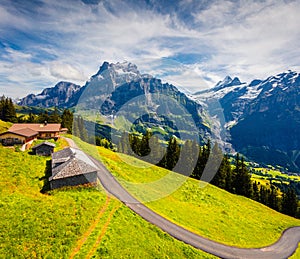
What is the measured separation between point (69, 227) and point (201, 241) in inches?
855

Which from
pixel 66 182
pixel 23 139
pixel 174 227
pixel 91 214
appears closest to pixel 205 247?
pixel 174 227

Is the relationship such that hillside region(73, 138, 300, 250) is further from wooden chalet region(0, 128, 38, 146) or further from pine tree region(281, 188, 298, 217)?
pine tree region(281, 188, 298, 217)

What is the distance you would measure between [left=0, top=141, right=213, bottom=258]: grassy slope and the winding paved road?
2218 millimetres

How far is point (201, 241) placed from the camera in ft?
122

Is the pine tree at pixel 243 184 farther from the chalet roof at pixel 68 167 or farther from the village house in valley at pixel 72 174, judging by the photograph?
the village house in valley at pixel 72 174

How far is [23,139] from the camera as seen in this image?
2672 inches

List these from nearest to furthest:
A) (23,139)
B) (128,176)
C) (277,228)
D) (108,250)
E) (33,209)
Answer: (108,250) → (33,209) → (277,228) → (128,176) → (23,139)

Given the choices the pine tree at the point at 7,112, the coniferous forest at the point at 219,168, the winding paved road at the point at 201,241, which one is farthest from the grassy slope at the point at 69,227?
the pine tree at the point at 7,112

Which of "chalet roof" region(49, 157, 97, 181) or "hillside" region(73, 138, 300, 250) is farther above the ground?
"chalet roof" region(49, 157, 97, 181)

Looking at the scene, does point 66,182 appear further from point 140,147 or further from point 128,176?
point 140,147

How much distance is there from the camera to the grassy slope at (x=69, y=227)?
26.0 meters

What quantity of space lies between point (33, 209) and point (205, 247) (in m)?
27.0

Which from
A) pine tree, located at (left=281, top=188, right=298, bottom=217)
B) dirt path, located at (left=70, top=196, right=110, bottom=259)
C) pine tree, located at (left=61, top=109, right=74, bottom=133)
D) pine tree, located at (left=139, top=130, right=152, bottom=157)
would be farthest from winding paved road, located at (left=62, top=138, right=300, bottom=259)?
pine tree, located at (left=61, top=109, right=74, bottom=133)

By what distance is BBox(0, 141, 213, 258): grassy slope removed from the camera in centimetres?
2600
